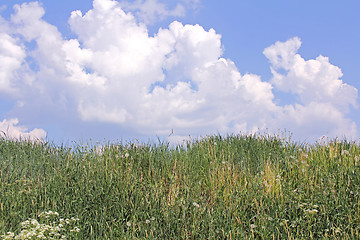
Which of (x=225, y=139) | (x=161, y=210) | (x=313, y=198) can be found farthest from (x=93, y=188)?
(x=225, y=139)

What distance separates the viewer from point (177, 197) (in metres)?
5.67

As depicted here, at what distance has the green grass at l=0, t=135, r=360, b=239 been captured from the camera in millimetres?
5031

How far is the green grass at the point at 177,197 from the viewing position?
503 cm

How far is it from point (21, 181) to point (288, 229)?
4515 mm

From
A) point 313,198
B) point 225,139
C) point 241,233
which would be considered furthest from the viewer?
point 225,139

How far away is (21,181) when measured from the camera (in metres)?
6.00

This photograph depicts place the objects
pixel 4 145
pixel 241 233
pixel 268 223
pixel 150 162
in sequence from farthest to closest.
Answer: pixel 4 145 → pixel 150 162 → pixel 268 223 → pixel 241 233

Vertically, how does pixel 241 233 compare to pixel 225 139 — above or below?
below

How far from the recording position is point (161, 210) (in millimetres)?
5293

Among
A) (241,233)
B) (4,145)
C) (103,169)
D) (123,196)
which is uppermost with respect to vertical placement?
(4,145)

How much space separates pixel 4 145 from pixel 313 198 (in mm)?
7146

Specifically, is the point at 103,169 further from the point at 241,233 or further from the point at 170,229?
the point at 241,233

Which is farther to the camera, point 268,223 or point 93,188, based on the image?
point 93,188

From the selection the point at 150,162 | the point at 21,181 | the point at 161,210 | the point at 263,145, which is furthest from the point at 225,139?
the point at 21,181
